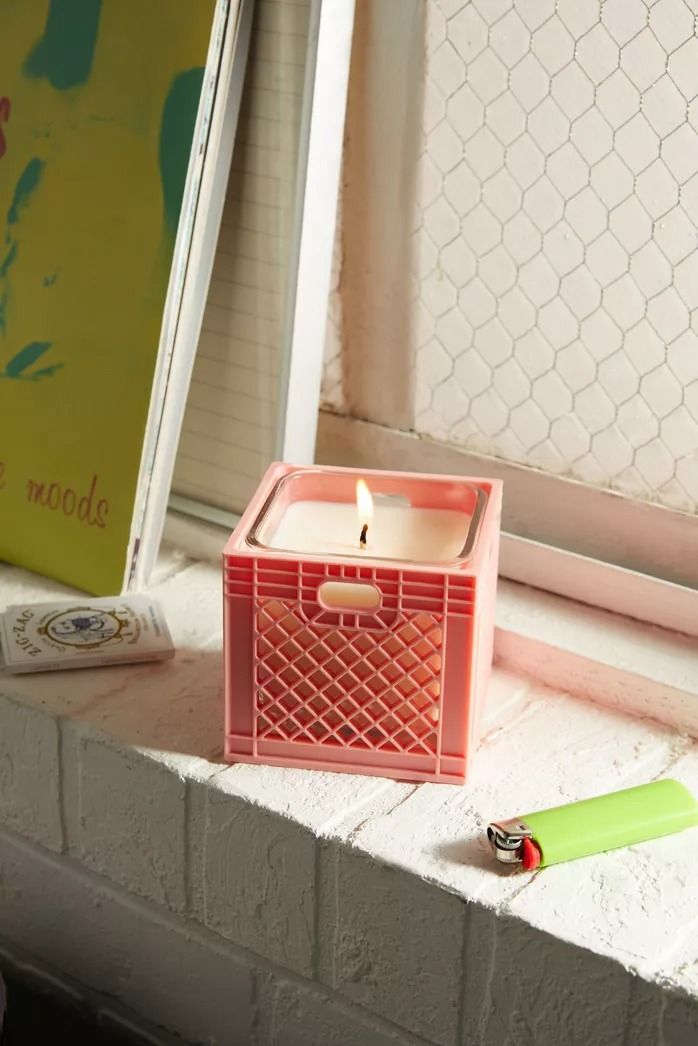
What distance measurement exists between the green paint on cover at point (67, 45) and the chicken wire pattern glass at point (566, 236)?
285 millimetres

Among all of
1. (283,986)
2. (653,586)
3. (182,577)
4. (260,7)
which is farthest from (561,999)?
(260,7)

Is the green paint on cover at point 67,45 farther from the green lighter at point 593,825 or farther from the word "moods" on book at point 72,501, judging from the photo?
the green lighter at point 593,825

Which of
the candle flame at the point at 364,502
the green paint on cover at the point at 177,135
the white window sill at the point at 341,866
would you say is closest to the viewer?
the white window sill at the point at 341,866

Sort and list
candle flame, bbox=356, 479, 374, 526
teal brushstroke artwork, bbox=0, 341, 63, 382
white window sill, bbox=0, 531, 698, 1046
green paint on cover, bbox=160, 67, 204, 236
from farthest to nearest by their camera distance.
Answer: teal brushstroke artwork, bbox=0, 341, 63, 382 → green paint on cover, bbox=160, 67, 204, 236 → candle flame, bbox=356, 479, 374, 526 → white window sill, bbox=0, 531, 698, 1046

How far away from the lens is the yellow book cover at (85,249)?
109 centimetres

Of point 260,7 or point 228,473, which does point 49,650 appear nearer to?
point 228,473

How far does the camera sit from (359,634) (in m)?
0.89

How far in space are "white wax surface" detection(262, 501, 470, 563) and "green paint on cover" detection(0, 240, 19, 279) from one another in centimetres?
39

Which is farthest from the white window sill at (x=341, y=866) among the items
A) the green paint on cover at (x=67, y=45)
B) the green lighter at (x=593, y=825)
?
the green paint on cover at (x=67, y=45)

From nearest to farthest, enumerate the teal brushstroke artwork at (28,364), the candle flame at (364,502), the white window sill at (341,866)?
the white window sill at (341,866) < the candle flame at (364,502) < the teal brushstroke artwork at (28,364)

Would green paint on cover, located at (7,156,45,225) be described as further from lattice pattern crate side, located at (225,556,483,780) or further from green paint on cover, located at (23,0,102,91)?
lattice pattern crate side, located at (225,556,483,780)

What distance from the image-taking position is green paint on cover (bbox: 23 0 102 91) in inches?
44.2

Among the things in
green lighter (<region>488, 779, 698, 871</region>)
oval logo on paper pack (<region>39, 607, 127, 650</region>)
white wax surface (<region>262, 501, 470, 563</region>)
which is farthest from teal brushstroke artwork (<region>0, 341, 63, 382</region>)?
green lighter (<region>488, 779, 698, 871</region>)

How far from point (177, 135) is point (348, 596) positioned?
43 centimetres
